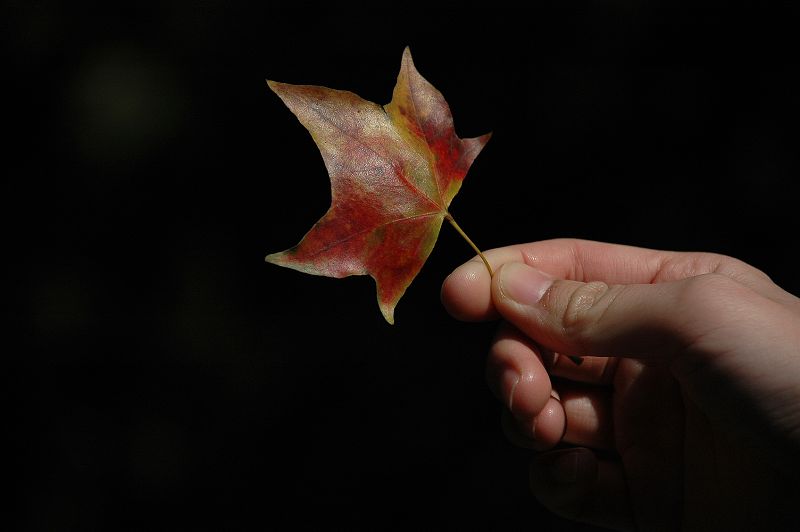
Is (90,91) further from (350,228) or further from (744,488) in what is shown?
(744,488)

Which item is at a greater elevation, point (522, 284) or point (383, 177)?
point (383, 177)

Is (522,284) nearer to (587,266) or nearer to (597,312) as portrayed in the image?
(597,312)

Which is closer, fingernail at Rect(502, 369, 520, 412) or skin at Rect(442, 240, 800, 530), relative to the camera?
skin at Rect(442, 240, 800, 530)

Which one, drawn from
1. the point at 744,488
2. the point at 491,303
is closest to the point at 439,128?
the point at 491,303

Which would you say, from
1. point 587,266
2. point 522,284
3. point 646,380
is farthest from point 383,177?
point 646,380

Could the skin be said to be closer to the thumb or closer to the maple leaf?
the thumb

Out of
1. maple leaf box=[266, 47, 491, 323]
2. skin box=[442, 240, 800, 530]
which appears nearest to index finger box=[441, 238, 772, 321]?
skin box=[442, 240, 800, 530]

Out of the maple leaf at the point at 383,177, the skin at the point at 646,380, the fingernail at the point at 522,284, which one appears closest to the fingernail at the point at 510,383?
the skin at the point at 646,380
